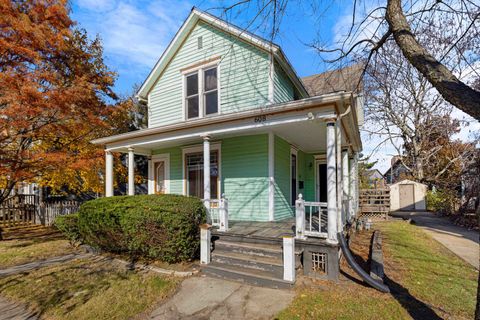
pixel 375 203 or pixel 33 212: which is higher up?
pixel 375 203

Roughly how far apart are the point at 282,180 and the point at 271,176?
0.98 meters

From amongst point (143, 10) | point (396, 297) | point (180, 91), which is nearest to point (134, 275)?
point (396, 297)

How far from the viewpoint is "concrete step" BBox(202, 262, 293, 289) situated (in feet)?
15.4

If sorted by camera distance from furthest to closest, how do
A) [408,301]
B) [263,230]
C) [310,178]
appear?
1. [310,178]
2. [263,230]
3. [408,301]

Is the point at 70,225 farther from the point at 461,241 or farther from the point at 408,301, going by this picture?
the point at 461,241

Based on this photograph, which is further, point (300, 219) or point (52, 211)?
point (52, 211)

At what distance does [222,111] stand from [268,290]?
5.68 m

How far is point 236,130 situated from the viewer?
22.1 ft

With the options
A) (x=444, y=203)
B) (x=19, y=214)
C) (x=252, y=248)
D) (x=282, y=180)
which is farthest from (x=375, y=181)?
(x=19, y=214)

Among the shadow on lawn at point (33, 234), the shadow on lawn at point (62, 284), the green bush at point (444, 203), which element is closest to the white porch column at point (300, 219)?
the shadow on lawn at point (62, 284)

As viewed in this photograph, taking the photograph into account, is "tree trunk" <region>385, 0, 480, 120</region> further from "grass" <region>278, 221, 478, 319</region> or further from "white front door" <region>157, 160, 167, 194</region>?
"white front door" <region>157, 160, 167, 194</region>

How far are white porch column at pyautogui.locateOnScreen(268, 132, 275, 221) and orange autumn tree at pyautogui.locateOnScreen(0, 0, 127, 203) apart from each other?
6074mm

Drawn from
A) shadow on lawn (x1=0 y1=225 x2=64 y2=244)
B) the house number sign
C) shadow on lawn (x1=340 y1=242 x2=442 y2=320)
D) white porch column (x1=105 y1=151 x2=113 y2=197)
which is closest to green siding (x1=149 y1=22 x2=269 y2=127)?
the house number sign

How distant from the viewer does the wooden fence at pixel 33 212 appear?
1203 centimetres
